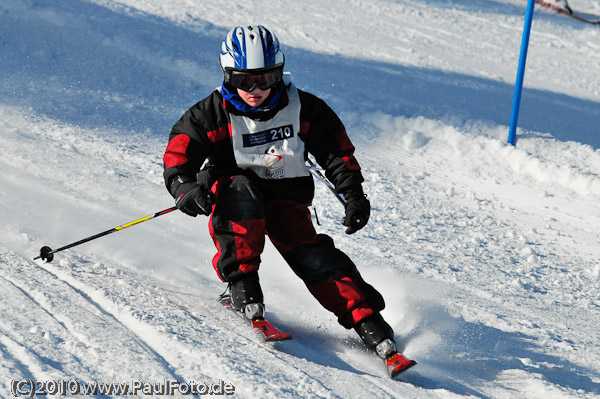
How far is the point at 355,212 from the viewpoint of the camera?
11.9ft

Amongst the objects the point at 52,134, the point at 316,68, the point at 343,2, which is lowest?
the point at 52,134

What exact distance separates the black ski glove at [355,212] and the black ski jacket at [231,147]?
0.02 meters

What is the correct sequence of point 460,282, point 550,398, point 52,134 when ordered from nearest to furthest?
point 550,398
point 460,282
point 52,134

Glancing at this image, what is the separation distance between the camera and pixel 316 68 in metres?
8.95

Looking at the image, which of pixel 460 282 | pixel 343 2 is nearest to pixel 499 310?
pixel 460 282

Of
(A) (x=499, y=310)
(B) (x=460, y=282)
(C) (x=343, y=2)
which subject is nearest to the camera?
(A) (x=499, y=310)

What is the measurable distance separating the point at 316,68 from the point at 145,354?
256 inches

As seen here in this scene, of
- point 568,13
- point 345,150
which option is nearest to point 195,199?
point 345,150

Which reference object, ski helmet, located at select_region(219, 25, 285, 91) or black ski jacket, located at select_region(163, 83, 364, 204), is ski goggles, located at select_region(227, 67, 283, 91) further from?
black ski jacket, located at select_region(163, 83, 364, 204)

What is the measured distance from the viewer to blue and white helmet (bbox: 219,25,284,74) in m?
3.49

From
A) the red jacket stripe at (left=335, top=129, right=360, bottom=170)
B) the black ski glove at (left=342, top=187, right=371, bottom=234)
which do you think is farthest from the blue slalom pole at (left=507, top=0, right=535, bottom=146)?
the black ski glove at (left=342, top=187, right=371, bottom=234)

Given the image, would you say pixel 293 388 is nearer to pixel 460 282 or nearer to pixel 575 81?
pixel 460 282

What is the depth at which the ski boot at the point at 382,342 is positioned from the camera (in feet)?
11.0

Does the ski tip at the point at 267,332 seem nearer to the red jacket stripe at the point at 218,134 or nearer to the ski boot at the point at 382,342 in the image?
the ski boot at the point at 382,342
